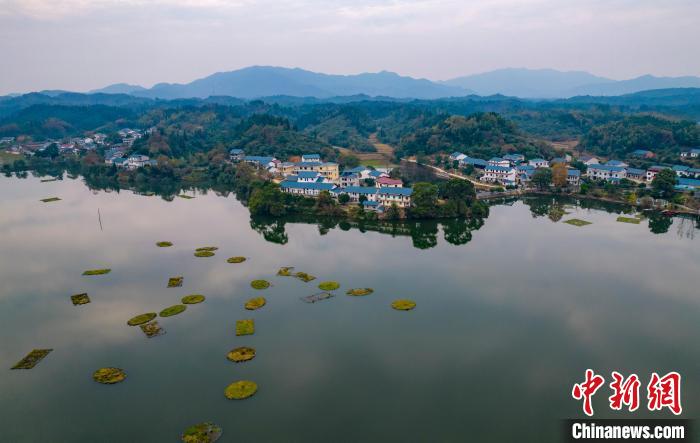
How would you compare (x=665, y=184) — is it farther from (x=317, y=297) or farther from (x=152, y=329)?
(x=152, y=329)

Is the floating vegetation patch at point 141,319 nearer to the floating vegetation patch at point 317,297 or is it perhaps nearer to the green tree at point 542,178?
the floating vegetation patch at point 317,297

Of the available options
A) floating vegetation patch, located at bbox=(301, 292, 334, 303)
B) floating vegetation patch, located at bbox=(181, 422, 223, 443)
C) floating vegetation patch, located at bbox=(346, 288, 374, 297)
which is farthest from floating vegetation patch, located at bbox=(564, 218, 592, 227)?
floating vegetation patch, located at bbox=(181, 422, 223, 443)

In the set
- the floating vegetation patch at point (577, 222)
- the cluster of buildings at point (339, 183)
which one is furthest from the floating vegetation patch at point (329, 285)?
the floating vegetation patch at point (577, 222)

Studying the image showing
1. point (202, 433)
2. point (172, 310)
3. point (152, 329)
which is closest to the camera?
point (202, 433)

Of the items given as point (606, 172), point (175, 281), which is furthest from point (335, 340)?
point (606, 172)

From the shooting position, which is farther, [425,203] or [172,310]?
[425,203]

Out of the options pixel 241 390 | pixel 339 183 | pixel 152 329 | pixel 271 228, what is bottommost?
pixel 241 390
